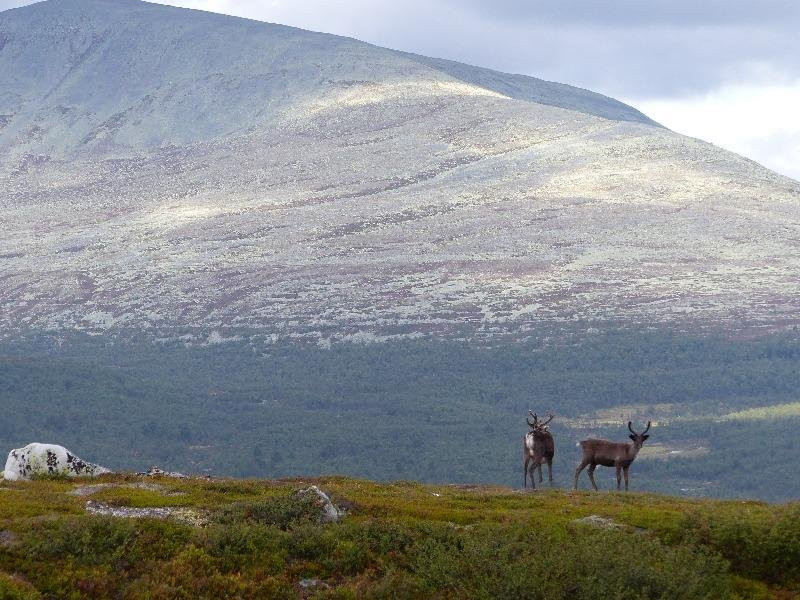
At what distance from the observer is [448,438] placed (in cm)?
19450

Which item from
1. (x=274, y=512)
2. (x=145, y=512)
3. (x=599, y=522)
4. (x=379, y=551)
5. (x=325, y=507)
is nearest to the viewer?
(x=379, y=551)

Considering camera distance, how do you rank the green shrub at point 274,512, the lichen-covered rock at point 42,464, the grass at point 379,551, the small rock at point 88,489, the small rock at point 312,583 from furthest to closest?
the lichen-covered rock at point 42,464
the small rock at point 88,489
the green shrub at point 274,512
the small rock at point 312,583
the grass at point 379,551

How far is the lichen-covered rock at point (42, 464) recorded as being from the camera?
137 ft

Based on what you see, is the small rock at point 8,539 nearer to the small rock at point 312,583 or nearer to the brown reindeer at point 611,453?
the small rock at point 312,583

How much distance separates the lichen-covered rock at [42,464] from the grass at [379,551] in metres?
4.41

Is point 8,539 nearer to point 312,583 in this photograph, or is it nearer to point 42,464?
point 312,583

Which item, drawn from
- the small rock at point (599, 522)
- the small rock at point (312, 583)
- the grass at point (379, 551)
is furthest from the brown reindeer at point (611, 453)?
the small rock at point (312, 583)

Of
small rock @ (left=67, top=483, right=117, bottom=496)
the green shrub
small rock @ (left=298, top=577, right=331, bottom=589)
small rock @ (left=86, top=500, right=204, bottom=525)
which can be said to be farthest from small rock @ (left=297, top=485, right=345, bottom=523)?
small rock @ (left=67, top=483, right=117, bottom=496)

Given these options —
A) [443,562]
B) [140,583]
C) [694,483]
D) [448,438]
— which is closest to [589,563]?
[443,562]

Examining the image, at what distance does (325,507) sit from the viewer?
113ft

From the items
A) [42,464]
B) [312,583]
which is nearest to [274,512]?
[312,583]

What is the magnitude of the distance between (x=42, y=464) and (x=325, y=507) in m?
12.1

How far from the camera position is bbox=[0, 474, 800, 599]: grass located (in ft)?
94.9

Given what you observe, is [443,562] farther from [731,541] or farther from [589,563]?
[731,541]
